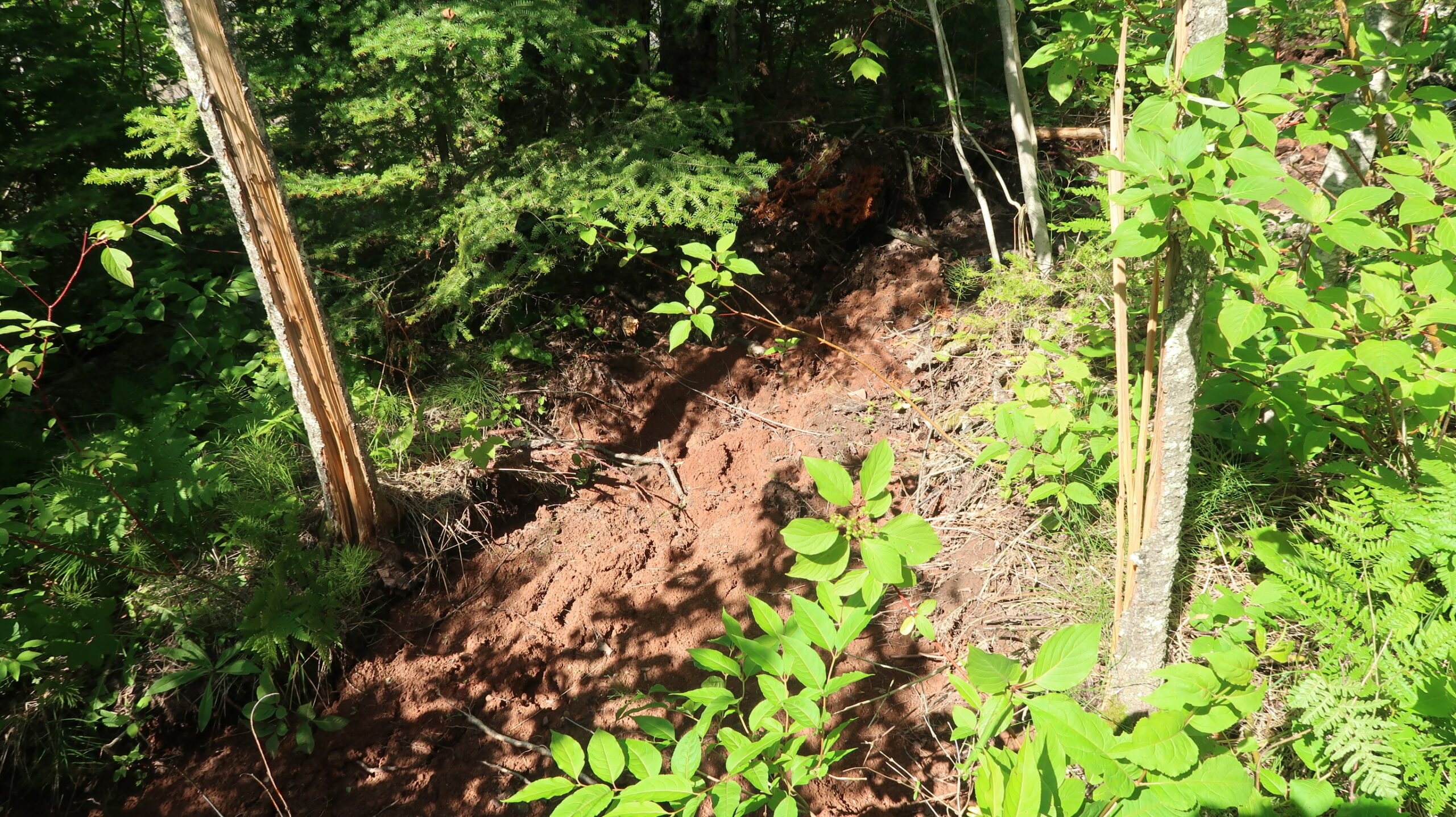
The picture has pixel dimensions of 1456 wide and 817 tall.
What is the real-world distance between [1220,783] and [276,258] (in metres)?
3.06

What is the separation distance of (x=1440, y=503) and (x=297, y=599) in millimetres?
3709

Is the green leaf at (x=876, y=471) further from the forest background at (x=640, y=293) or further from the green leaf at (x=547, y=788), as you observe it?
the green leaf at (x=547, y=788)

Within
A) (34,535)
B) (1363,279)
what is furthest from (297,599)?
(1363,279)

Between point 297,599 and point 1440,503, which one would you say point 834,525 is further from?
point 297,599

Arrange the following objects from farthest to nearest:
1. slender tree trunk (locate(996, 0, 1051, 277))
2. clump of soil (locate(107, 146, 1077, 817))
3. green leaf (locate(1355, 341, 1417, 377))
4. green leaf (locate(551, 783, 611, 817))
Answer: slender tree trunk (locate(996, 0, 1051, 277)), clump of soil (locate(107, 146, 1077, 817)), green leaf (locate(1355, 341, 1417, 377)), green leaf (locate(551, 783, 611, 817))

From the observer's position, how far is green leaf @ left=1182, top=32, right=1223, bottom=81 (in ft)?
4.21

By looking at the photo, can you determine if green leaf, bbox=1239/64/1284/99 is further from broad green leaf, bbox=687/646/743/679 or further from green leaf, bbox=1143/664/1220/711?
broad green leaf, bbox=687/646/743/679

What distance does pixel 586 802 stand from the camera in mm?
1222

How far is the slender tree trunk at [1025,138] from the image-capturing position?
327 centimetres

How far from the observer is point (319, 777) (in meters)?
2.49

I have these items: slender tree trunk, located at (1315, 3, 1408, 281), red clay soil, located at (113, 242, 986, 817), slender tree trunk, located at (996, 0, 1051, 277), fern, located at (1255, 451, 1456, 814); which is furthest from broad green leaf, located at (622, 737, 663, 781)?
slender tree trunk, located at (996, 0, 1051, 277)

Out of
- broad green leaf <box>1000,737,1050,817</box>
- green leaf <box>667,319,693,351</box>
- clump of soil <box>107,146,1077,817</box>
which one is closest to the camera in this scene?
broad green leaf <box>1000,737,1050,817</box>

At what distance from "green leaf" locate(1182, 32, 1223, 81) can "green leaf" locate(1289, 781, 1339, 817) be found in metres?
1.50

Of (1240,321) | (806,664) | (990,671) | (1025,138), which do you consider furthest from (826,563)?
(1025,138)
